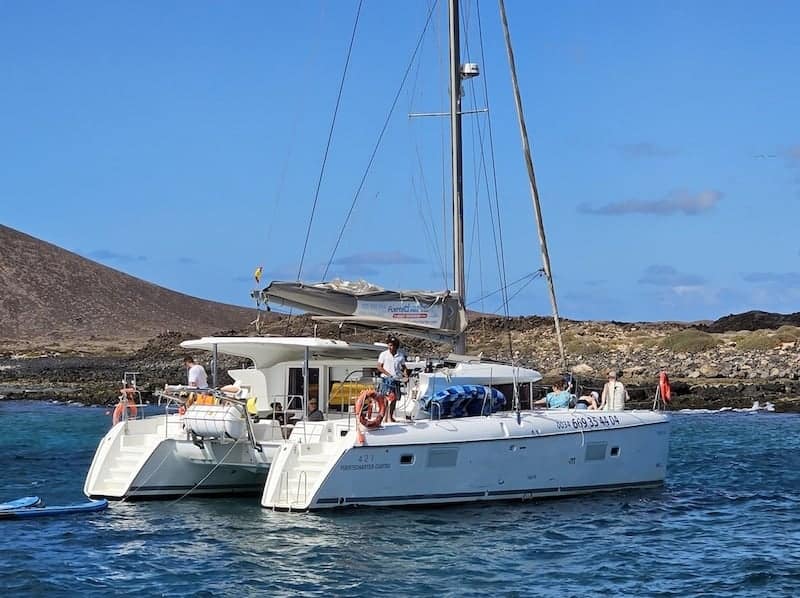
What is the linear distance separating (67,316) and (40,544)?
104030 millimetres

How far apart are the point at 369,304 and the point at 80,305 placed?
105 meters

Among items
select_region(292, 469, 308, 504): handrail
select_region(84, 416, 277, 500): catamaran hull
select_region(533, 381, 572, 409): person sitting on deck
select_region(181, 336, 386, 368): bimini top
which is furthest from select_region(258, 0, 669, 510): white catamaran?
select_region(84, 416, 277, 500): catamaran hull

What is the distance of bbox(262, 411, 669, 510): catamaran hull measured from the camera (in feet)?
65.1

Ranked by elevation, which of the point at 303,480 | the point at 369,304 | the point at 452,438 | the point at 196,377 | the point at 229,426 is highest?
the point at 369,304

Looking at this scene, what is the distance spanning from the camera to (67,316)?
391 feet

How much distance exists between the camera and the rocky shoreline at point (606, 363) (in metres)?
48.0

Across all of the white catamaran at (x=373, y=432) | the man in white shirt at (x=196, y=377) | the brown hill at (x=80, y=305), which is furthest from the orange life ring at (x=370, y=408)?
the brown hill at (x=80, y=305)

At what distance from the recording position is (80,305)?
12356cm

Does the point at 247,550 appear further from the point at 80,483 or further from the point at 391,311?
the point at 80,483

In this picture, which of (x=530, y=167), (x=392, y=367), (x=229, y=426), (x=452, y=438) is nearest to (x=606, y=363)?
(x=530, y=167)

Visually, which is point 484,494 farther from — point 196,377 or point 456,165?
point 456,165

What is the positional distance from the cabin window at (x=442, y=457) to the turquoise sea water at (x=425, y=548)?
2.63ft

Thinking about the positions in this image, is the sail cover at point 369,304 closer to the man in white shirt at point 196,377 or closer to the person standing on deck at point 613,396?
the man in white shirt at point 196,377

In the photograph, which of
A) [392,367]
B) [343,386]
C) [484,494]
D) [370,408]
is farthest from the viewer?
[343,386]
